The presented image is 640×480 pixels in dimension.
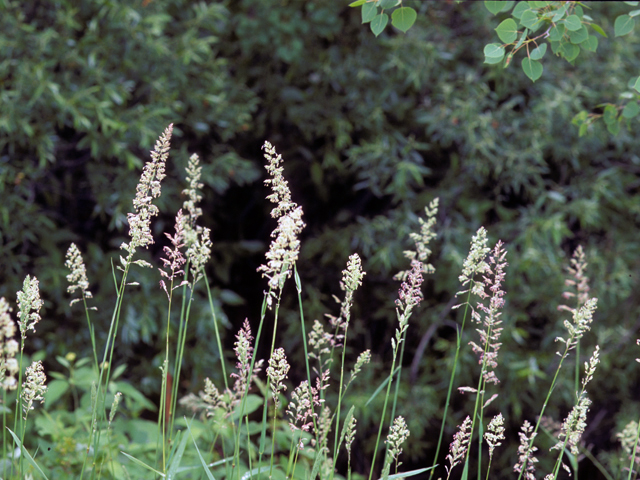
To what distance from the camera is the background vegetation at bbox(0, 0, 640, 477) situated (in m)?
2.55

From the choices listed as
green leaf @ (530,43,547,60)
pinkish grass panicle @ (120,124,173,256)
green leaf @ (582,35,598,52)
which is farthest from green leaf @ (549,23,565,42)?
pinkish grass panicle @ (120,124,173,256)

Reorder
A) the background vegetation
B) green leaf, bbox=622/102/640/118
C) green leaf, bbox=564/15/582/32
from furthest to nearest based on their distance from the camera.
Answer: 1. the background vegetation
2. green leaf, bbox=622/102/640/118
3. green leaf, bbox=564/15/582/32

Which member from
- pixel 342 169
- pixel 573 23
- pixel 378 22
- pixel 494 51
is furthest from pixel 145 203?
pixel 342 169

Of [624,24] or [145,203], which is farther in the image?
[624,24]

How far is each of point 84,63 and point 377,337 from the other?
1.99 m

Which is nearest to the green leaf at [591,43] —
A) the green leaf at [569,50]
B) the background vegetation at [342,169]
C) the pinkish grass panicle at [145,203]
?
the green leaf at [569,50]

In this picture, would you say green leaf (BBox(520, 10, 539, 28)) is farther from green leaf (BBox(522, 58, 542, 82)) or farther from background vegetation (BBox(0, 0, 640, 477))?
background vegetation (BBox(0, 0, 640, 477))

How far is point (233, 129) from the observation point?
9.39 feet

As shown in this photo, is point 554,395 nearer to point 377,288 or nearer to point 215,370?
point 377,288

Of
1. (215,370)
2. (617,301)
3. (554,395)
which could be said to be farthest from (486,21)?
(215,370)

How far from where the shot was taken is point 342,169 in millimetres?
3072

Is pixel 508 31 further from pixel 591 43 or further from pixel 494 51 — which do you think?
pixel 591 43

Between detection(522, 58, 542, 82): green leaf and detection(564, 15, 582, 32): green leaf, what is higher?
detection(564, 15, 582, 32): green leaf

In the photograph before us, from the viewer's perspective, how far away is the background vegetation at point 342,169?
255cm
